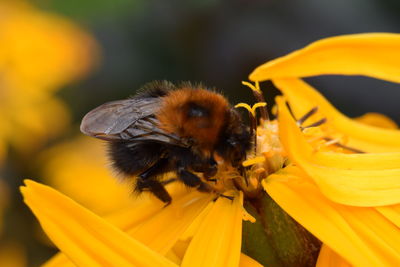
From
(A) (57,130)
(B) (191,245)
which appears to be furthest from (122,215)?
(A) (57,130)

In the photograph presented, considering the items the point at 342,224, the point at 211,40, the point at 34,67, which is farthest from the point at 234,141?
the point at 211,40

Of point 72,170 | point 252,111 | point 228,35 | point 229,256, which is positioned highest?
point 252,111

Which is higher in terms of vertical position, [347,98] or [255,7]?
[255,7]

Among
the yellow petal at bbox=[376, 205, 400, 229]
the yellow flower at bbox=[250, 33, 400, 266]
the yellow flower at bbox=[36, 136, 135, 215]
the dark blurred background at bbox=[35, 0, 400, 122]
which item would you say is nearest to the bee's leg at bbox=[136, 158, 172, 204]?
the yellow flower at bbox=[250, 33, 400, 266]

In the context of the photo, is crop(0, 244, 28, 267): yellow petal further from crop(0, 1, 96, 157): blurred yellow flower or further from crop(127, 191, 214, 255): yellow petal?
crop(127, 191, 214, 255): yellow petal

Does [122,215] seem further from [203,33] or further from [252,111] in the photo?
[203,33]

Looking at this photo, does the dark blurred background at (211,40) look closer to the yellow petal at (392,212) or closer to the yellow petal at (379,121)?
the yellow petal at (379,121)
